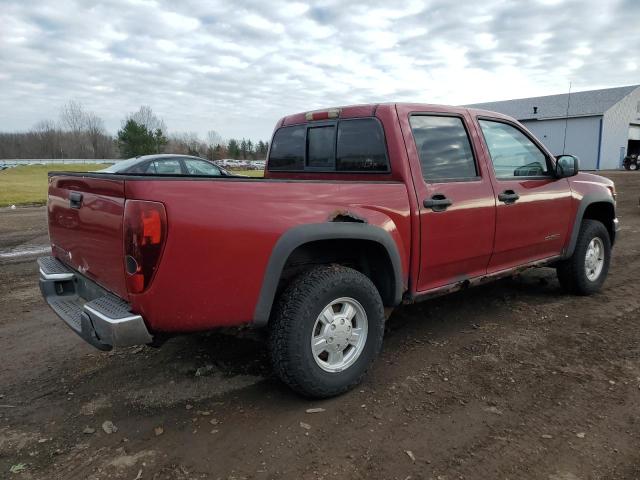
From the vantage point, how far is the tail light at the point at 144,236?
2400 millimetres

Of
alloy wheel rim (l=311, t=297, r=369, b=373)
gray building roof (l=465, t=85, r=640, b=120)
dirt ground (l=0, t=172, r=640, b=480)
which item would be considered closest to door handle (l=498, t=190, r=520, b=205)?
dirt ground (l=0, t=172, r=640, b=480)

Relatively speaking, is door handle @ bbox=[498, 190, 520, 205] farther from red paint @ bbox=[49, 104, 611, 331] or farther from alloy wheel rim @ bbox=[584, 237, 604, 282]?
alloy wheel rim @ bbox=[584, 237, 604, 282]

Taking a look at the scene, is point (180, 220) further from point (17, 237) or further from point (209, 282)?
point (17, 237)

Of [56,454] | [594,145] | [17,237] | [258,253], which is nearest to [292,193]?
[258,253]

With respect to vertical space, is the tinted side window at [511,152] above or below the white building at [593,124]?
below

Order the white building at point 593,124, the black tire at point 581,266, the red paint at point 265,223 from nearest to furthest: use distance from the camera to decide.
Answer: the red paint at point 265,223 → the black tire at point 581,266 → the white building at point 593,124

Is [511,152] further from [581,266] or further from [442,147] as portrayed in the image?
[581,266]

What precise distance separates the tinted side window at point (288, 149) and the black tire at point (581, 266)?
2997mm

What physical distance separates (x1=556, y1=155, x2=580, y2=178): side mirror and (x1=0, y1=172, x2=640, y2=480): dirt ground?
134cm

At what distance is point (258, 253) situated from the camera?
2.71 m

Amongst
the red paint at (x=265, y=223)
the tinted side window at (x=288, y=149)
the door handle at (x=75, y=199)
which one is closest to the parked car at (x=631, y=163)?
the red paint at (x=265, y=223)

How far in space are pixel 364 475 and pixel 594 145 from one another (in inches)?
1804

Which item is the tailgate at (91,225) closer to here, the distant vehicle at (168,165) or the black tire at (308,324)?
the black tire at (308,324)

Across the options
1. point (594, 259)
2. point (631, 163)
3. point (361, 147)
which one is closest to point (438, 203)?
point (361, 147)
